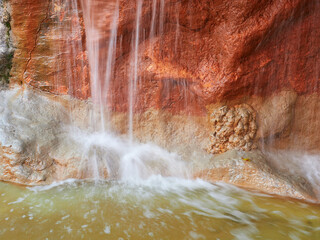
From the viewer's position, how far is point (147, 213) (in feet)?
8.80

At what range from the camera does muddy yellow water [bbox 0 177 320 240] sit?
2283 millimetres

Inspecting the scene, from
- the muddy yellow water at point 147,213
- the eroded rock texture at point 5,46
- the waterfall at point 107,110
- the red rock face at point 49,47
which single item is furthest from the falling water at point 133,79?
the eroded rock texture at point 5,46

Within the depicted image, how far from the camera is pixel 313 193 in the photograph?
11.4 ft

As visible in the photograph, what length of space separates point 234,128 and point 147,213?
241 centimetres

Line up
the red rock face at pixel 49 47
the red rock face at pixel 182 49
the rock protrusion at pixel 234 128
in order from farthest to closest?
the red rock face at pixel 49 47, the rock protrusion at pixel 234 128, the red rock face at pixel 182 49

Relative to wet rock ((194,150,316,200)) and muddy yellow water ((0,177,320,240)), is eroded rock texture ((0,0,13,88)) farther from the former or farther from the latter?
wet rock ((194,150,316,200))

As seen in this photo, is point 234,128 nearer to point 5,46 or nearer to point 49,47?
point 49,47

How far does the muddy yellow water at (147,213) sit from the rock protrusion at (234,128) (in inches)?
36.0

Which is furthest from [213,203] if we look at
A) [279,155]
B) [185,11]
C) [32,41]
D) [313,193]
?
[32,41]

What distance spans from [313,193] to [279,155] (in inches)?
37.0

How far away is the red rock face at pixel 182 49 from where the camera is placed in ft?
12.5

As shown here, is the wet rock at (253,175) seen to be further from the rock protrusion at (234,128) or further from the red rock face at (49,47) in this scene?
the red rock face at (49,47)

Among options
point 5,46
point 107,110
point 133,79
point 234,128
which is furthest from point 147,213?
point 5,46

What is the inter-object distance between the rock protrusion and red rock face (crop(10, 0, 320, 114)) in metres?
0.30
